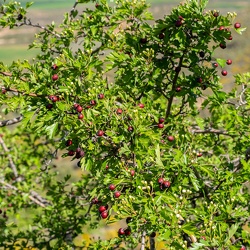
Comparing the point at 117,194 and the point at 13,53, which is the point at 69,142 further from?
the point at 13,53

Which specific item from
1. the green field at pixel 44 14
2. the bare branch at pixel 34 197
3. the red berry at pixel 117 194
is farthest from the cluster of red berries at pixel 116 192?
the green field at pixel 44 14

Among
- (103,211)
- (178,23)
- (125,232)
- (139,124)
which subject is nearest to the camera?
(139,124)

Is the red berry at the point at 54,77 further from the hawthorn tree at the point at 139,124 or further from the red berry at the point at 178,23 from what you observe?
the red berry at the point at 178,23

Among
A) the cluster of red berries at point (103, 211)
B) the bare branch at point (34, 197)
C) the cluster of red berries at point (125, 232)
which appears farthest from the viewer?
the bare branch at point (34, 197)

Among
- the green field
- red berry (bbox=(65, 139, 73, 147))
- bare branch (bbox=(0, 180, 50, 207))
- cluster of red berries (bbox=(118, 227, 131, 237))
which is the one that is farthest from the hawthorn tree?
the green field

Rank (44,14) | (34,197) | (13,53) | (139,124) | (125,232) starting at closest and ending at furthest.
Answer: (139,124) < (125,232) < (34,197) < (13,53) < (44,14)

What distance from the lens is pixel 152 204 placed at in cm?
374

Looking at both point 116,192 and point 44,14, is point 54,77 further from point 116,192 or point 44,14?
point 44,14

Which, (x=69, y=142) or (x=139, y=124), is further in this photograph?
(x=69, y=142)

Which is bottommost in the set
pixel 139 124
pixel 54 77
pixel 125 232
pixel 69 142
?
pixel 125 232

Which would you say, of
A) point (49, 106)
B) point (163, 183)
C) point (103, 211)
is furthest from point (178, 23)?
point (103, 211)

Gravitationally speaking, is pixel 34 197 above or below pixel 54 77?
below

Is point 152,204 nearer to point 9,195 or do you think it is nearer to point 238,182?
point 238,182

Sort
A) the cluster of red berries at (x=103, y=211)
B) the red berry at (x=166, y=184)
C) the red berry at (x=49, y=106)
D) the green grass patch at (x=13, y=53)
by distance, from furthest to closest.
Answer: the green grass patch at (x=13, y=53)
the red berry at (x=49, y=106)
the cluster of red berries at (x=103, y=211)
the red berry at (x=166, y=184)
